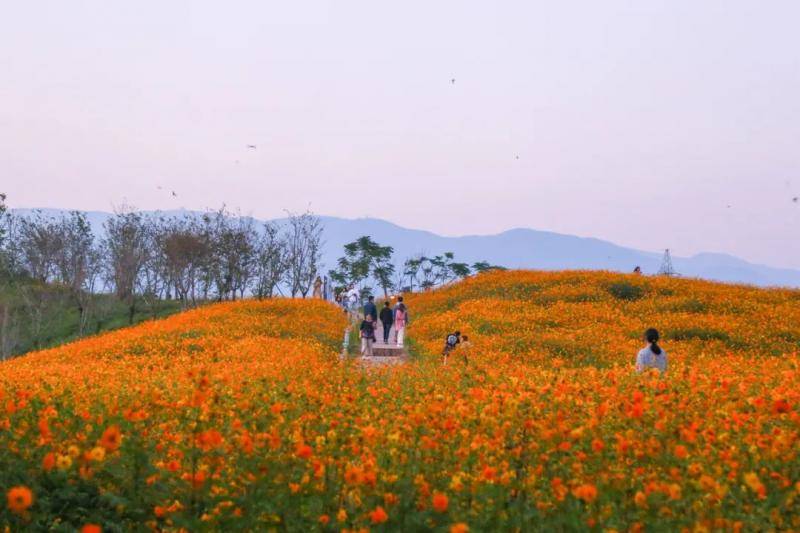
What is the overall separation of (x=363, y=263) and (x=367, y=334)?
53846 millimetres

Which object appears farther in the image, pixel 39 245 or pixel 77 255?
pixel 39 245

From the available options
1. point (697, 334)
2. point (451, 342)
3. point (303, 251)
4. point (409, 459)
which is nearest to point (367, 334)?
point (451, 342)

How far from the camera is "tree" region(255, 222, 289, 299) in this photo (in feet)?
192

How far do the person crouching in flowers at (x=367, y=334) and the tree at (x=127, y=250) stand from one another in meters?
32.7

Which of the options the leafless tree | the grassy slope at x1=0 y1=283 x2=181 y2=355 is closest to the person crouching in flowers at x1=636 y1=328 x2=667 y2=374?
the grassy slope at x1=0 y1=283 x2=181 y2=355

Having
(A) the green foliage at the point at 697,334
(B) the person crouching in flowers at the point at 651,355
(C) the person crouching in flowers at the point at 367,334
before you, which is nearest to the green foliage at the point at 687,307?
(A) the green foliage at the point at 697,334

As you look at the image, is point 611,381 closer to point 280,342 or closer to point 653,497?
point 653,497

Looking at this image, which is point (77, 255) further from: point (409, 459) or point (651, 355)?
point (409, 459)

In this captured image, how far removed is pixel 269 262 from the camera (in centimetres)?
6275

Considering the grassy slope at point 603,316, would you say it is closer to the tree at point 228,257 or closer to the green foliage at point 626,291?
the green foliage at point 626,291

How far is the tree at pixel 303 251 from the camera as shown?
219 feet

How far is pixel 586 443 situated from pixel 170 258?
4717 centimetres

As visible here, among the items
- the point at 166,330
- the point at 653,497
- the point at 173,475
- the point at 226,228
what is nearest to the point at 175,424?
the point at 173,475

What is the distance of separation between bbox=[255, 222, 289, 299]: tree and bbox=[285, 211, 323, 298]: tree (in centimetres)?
97
